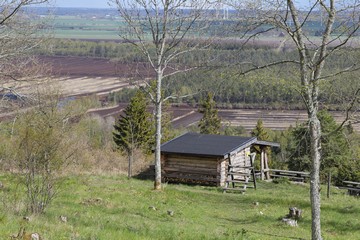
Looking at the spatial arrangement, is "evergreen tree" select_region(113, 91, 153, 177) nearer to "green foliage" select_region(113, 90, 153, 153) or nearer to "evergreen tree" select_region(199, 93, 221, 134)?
"green foliage" select_region(113, 90, 153, 153)

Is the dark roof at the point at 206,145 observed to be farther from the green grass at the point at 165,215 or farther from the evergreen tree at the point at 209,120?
the evergreen tree at the point at 209,120

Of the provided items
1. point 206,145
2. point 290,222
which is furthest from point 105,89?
point 290,222

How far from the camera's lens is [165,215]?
13734 millimetres

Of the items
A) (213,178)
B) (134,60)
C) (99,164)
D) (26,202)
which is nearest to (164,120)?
(99,164)

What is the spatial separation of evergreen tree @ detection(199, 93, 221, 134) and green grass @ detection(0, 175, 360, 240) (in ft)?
102

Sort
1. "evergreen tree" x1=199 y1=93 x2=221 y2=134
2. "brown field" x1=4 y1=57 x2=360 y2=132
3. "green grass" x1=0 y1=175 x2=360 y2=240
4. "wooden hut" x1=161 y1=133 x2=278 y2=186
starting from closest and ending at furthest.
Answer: "green grass" x1=0 y1=175 x2=360 y2=240 → "wooden hut" x1=161 y1=133 x2=278 y2=186 → "evergreen tree" x1=199 y1=93 x2=221 y2=134 → "brown field" x1=4 y1=57 x2=360 y2=132

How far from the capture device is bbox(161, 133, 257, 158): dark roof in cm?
2498

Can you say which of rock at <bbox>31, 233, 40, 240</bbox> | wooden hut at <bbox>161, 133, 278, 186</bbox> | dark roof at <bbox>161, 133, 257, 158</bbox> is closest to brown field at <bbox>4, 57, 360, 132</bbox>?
dark roof at <bbox>161, 133, 257, 158</bbox>

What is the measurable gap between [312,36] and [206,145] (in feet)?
54.6

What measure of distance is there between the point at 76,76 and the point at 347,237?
7437 centimetres

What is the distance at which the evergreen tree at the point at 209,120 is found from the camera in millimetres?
53431

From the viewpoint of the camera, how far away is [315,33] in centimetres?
979

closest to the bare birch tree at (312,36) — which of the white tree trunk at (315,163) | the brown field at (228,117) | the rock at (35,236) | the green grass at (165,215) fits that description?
the white tree trunk at (315,163)

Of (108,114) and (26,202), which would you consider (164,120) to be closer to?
(108,114)
